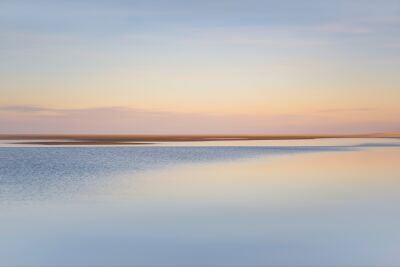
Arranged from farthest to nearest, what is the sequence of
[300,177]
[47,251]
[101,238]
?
[300,177]
[101,238]
[47,251]

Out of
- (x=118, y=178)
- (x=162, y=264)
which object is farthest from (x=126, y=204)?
(x=118, y=178)

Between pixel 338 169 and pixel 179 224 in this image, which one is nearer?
pixel 179 224

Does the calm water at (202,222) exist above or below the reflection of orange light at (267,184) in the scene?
below

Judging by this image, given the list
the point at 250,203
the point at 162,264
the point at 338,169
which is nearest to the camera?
the point at 162,264

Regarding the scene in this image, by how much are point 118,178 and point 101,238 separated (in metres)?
9.23

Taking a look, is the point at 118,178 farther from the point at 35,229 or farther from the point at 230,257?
the point at 230,257

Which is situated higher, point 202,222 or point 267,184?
point 267,184

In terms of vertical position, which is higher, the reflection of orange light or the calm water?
the reflection of orange light

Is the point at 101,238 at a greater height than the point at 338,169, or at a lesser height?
lesser

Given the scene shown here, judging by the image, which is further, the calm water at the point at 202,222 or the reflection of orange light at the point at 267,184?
the reflection of orange light at the point at 267,184

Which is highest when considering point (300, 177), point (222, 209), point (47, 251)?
point (300, 177)

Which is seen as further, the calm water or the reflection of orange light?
the reflection of orange light

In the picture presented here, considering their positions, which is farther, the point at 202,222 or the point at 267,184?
the point at 267,184

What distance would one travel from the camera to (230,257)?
616cm
